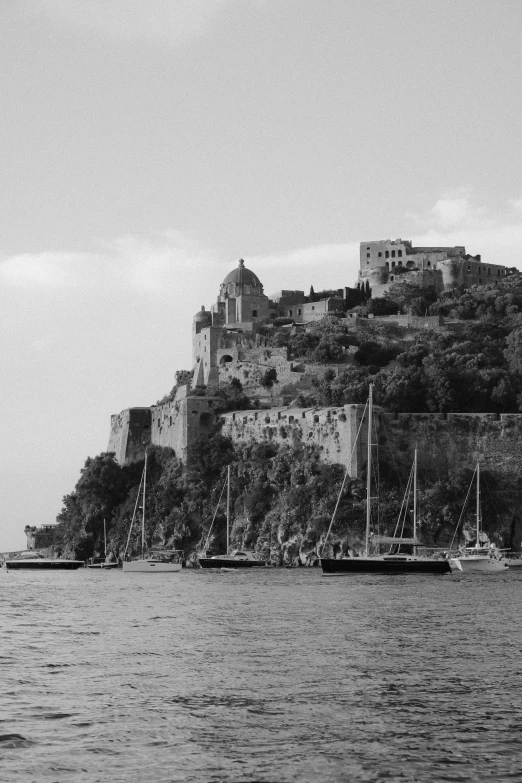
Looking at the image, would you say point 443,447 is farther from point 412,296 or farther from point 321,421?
point 412,296

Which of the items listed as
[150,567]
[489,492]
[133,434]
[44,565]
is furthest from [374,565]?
[133,434]

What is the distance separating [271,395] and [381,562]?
29.0 m

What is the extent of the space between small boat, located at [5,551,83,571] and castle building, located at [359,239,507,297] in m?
32.5

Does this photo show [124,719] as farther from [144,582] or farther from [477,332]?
[477,332]

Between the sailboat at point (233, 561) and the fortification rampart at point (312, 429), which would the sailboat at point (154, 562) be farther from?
the fortification rampart at point (312, 429)

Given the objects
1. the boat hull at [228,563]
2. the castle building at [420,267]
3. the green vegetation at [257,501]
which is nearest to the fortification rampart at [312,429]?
the green vegetation at [257,501]

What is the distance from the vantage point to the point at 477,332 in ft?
261

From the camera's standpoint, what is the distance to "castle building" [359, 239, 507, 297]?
9275 cm

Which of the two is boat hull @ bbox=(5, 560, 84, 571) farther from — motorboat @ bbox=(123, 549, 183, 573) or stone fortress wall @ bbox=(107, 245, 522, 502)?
stone fortress wall @ bbox=(107, 245, 522, 502)

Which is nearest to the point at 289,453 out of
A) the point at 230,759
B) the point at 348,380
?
the point at 348,380

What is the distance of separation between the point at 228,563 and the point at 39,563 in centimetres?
1898

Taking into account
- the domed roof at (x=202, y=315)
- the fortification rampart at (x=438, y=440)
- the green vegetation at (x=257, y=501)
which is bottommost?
the green vegetation at (x=257, y=501)

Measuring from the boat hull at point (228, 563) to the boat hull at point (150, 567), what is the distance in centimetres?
168

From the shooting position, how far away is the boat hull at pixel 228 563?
6162 centimetres
